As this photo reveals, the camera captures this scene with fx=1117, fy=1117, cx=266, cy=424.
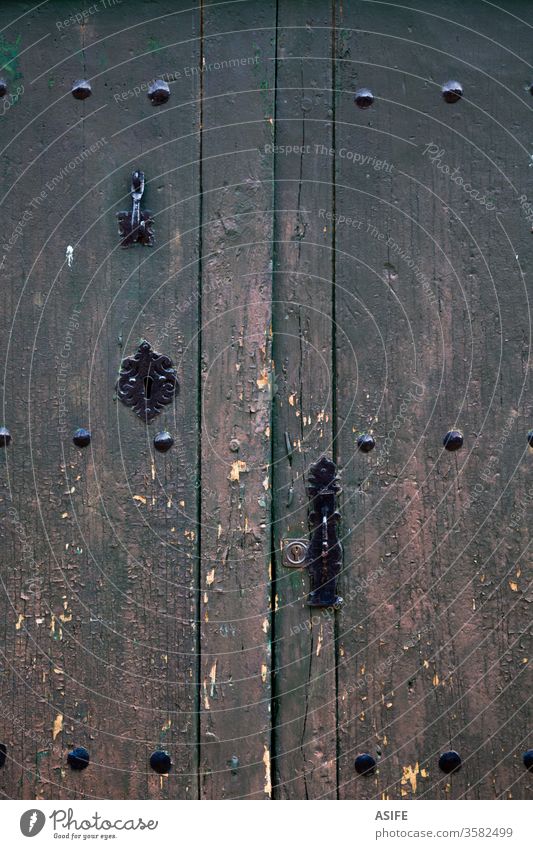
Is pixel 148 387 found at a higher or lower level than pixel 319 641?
higher

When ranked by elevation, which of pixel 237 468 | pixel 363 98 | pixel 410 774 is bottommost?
pixel 410 774

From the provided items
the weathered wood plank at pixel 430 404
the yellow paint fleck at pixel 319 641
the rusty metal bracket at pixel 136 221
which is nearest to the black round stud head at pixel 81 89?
the rusty metal bracket at pixel 136 221

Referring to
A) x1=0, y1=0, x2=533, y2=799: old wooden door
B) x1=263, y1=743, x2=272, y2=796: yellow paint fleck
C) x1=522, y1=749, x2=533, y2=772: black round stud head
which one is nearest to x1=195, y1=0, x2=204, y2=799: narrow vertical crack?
x1=0, y1=0, x2=533, y2=799: old wooden door

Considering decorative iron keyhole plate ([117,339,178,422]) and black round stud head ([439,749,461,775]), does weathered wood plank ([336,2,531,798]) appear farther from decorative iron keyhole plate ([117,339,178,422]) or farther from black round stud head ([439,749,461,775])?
decorative iron keyhole plate ([117,339,178,422])

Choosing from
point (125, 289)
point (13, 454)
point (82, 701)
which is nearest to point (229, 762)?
point (82, 701)

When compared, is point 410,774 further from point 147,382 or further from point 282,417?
point 147,382

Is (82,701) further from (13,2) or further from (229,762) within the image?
(13,2)

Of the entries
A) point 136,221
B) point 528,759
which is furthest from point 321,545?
point 136,221
